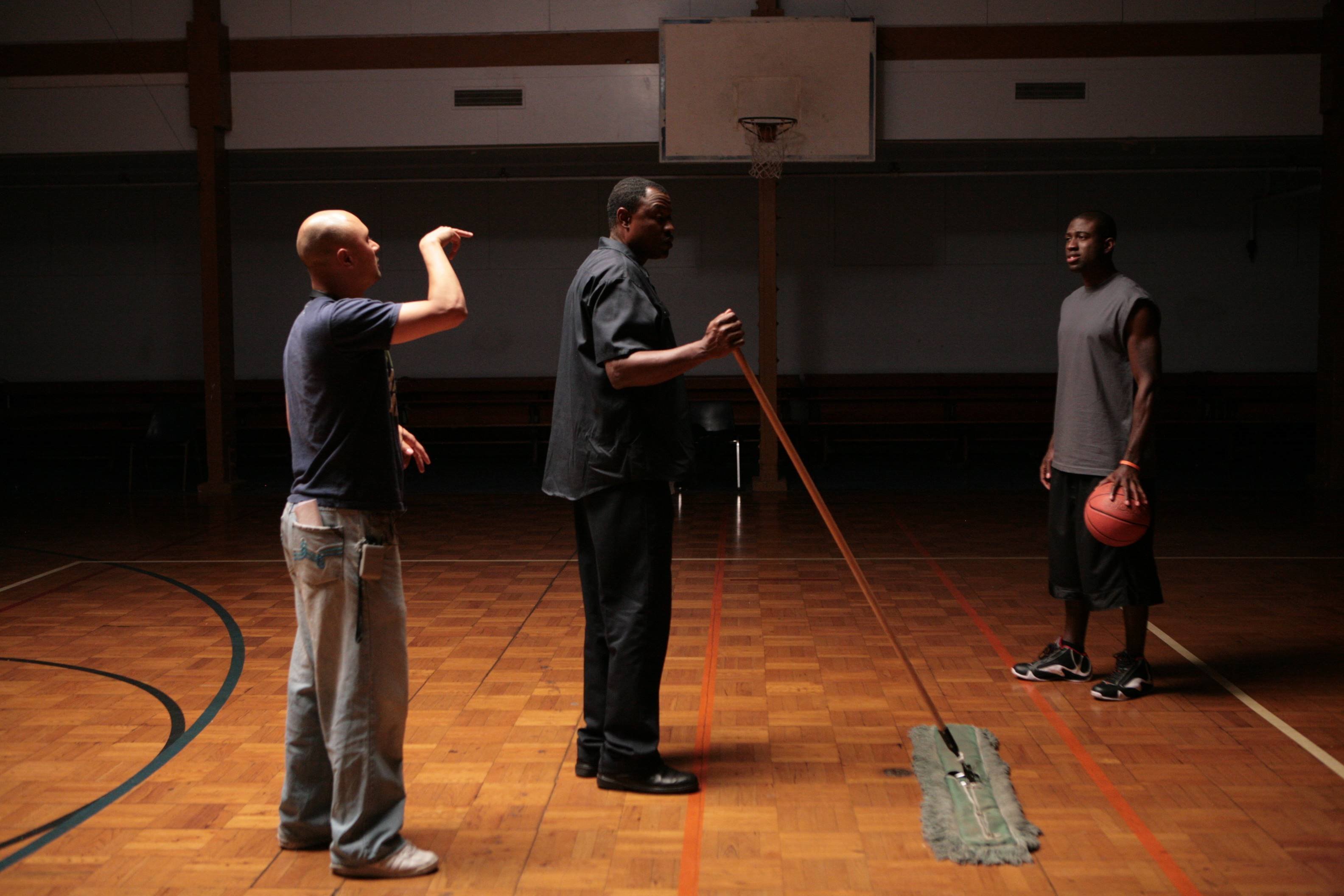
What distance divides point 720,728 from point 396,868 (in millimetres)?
1170

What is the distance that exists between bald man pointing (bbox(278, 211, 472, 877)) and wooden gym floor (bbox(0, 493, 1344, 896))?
0.18 metres

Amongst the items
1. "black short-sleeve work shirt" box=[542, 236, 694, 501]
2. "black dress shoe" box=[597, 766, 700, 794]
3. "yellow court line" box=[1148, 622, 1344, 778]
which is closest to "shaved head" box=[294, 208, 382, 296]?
"black short-sleeve work shirt" box=[542, 236, 694, 501]

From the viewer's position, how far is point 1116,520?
10.6 feet

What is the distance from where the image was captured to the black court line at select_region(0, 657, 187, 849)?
2.48 m

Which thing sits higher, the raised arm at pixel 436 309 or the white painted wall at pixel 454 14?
the white painted wall at pixel 454 14

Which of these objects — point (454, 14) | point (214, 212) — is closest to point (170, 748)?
point (214, 212)

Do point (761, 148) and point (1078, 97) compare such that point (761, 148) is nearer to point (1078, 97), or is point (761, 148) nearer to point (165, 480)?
point (1078, 97)

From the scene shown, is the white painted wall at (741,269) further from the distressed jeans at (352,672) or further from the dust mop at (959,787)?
the distressed jeans at (352,672)

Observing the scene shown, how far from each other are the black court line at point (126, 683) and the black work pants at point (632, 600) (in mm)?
1254

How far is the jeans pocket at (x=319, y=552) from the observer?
2184 millimetres

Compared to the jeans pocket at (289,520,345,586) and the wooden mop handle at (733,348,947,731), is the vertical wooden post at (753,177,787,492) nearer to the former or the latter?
the wooden mop handle at (733,348,947,731)

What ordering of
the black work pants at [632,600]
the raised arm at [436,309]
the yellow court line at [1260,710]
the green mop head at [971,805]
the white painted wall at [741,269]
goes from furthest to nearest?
1. the white painted wall at [741,269]
2. the yellow court line at [1260,710]
3. the black work pants at [632,600]
4. the green mop head at [971,805]
5. the raised arm at [436,309]

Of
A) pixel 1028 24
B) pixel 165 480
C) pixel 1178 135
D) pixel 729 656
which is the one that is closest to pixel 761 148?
pixel 1028 24

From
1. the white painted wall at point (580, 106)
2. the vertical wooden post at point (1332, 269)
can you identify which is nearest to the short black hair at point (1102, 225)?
the white painted wall at point (580, 106)
